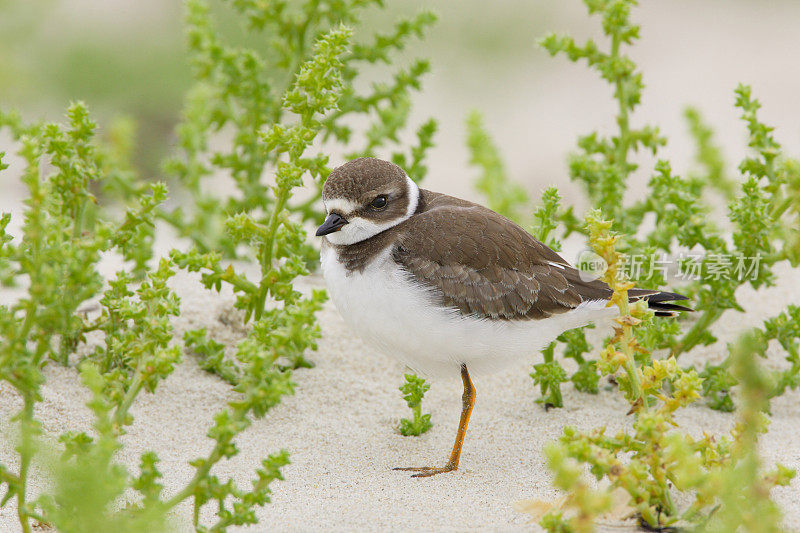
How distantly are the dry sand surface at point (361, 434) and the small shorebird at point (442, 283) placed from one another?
0.79ft

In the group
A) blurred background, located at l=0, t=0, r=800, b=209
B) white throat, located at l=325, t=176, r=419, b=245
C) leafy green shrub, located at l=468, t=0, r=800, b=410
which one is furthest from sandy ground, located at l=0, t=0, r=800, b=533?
blurred background, located at l=0, t=0, r=800, b=209

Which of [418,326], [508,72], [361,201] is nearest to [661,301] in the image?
[418,326]

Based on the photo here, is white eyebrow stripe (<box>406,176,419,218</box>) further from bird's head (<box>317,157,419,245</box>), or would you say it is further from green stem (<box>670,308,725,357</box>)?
green stem (<box>670,308,725,357</box>)

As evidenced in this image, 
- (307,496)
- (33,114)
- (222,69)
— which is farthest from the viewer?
(33,114)

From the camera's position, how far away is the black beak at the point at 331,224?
3.78 metres

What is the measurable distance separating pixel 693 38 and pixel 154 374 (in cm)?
978

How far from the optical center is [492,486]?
3549 millimetres

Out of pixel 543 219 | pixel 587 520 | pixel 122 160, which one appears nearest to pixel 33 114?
pixel 122 160

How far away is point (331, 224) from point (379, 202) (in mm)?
255

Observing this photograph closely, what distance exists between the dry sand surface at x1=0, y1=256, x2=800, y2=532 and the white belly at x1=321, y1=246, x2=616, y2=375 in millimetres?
386

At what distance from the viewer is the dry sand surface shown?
3256mm

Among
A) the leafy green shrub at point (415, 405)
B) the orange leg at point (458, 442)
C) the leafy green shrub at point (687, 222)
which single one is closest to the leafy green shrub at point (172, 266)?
the leafy green shrub at point (415, 405)

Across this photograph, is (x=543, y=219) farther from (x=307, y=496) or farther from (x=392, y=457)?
(x=307, y=496)

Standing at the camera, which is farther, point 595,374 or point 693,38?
point 693,38
